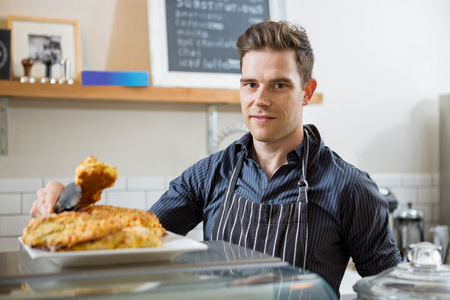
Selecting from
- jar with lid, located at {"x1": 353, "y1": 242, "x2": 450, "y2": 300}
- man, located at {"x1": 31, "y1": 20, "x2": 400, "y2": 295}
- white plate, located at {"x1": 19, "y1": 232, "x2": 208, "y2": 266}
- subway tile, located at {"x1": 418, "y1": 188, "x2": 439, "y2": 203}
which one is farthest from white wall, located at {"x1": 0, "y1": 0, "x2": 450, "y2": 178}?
jar with lid, located at {"x1": 353, "y1": 242, "x2": 450, "y2": 300}

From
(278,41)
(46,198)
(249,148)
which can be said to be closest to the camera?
(46,198)

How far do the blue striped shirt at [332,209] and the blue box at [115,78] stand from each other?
30.6 inches

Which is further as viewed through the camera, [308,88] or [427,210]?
[427,210]

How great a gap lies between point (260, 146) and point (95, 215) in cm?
99

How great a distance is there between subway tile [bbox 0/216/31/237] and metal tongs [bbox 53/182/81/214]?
1644 mm

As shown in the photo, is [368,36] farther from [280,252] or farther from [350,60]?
[280,252]

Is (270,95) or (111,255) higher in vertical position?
(270,95)

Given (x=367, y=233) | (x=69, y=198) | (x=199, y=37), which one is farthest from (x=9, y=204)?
(x=69, y=198)

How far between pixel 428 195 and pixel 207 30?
157 cm

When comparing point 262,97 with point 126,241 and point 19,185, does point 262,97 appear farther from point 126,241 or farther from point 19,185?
point 19,185

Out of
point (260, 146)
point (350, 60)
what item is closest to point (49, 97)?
point (260, 146)

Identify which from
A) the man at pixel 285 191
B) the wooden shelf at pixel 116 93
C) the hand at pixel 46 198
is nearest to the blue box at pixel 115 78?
the wooden shelf at pixel 116 93

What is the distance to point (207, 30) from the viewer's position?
2.64m

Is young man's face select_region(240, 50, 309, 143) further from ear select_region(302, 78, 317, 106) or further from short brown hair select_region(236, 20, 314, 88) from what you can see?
ear select_region(302, 78, 317, 106)
